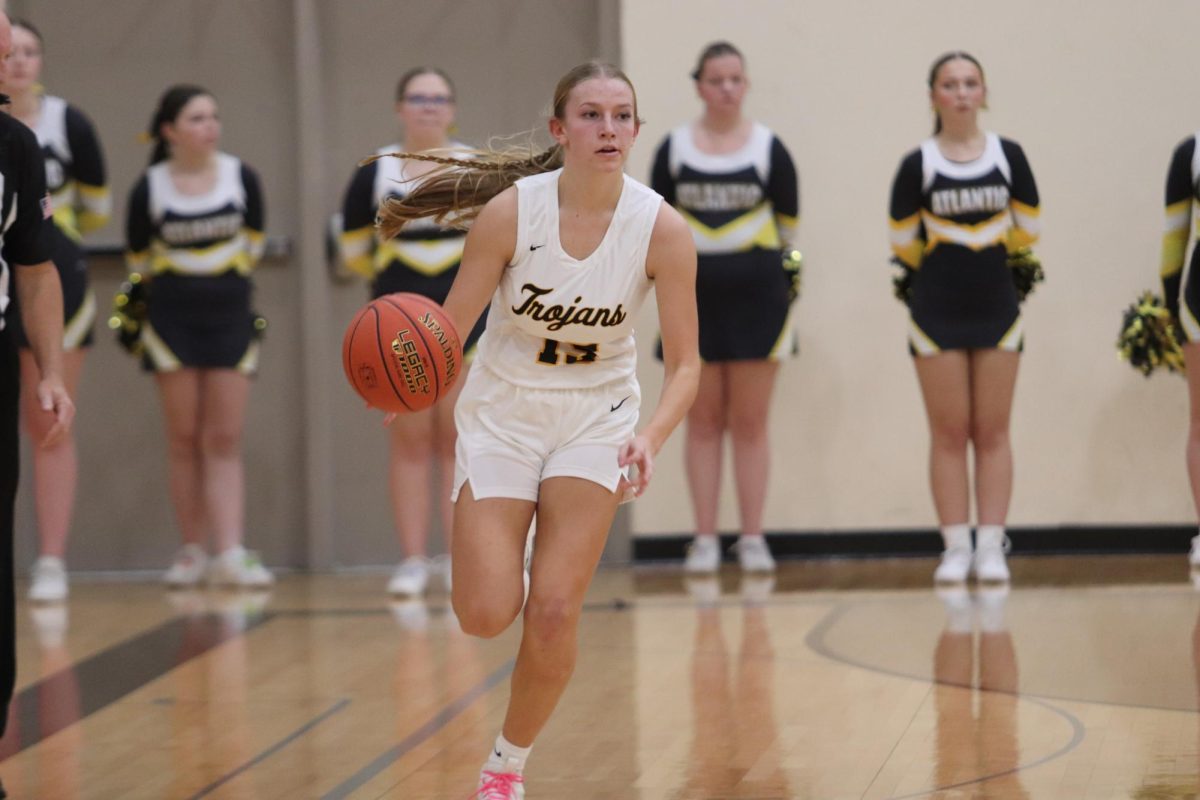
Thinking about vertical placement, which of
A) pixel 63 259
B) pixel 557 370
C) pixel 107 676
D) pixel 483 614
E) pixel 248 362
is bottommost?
pixel 107 676

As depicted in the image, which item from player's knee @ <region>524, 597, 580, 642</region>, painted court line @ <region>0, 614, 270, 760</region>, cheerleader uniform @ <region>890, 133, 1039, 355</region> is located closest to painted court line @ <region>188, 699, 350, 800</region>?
painted court line @ <region>0, 614, 270, 760</region>

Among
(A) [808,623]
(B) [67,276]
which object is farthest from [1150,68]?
(B) [67,276]

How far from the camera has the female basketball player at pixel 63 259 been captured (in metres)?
7.23

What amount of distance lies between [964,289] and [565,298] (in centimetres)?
339

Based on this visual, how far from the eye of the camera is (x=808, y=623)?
21.1ft

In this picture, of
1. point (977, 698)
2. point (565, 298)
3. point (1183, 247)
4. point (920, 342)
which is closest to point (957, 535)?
point (920, 342)

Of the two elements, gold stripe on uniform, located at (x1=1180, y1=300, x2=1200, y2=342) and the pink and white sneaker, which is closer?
the pink and white sneaker

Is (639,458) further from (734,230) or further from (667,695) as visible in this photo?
(734,230)

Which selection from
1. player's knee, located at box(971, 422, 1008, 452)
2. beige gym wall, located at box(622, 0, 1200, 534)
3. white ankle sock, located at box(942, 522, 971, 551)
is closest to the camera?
player's knee, located at box(971, 422, 1008, 452)

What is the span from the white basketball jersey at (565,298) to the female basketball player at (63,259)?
3678 millimetres

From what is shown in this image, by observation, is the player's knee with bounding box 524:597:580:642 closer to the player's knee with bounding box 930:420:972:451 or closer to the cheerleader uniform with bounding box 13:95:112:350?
the player's knee with bounding box 930:420:972:451

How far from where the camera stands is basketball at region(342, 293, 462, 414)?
390 centimetres

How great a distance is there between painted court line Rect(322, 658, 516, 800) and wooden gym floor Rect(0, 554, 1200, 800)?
0.01 metres

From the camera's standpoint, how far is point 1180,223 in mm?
6742
